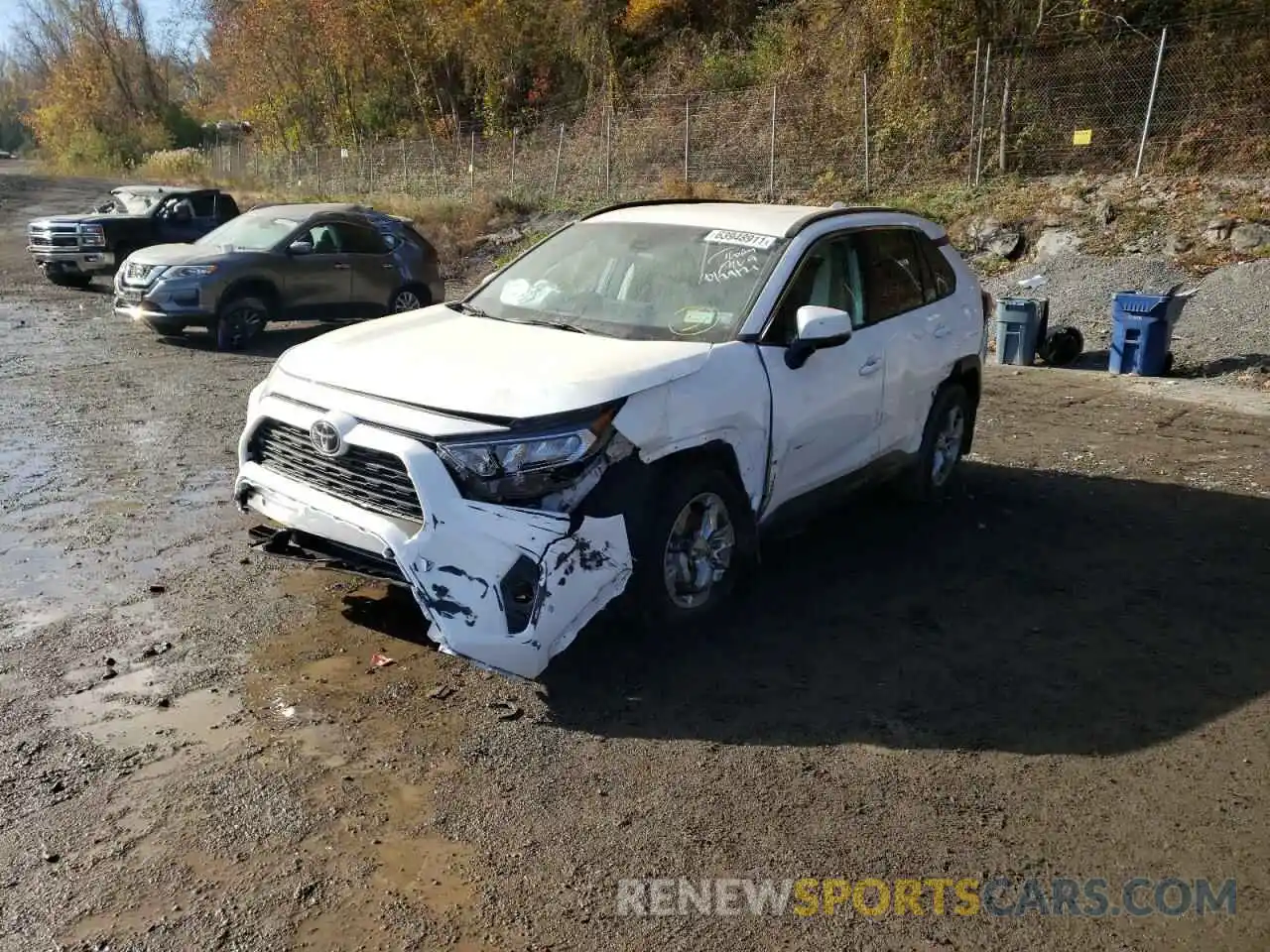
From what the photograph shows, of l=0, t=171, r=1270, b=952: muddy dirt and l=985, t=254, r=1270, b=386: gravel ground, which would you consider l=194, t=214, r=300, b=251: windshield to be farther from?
l=985, t=254, r=1270, b=386: gravel ground

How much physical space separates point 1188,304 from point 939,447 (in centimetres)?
894

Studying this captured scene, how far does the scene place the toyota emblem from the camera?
14.5ft

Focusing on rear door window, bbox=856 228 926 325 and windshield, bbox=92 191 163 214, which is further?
windshield, bbox=92 191 163 214

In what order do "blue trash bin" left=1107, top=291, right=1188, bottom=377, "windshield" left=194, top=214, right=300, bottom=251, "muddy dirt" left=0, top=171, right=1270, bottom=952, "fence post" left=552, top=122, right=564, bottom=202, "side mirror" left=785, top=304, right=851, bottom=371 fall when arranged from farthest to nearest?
"fence post" left=552, top=122, right=564, bottom=202
"windshield" left=194, top=214, right=300, bottom=251
"blue trash bin" left=1107, top=291, right=1188, bottom=377
"side mirror" left=785, top=304, right=851, bottom=371
"muddy dirt" left=0, top=171, right=1270, bottom=952

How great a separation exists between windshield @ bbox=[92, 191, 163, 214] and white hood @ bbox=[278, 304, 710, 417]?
48.3 feet

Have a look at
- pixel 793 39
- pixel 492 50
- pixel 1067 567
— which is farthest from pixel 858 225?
pixel 492 50

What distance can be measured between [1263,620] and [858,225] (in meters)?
2.83

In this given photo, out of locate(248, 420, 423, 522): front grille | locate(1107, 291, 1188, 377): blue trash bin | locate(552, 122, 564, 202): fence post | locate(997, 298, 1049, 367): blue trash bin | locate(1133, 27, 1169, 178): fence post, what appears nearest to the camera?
locate(248, 420, 423, 522): front grille

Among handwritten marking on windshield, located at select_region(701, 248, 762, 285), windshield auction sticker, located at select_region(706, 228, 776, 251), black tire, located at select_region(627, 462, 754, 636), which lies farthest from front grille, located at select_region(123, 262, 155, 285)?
black tire, located at select_region(627, 462, 754, 636)

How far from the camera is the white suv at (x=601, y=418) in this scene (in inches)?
162

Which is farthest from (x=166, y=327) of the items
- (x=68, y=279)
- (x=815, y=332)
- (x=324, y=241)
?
(x=815, y=332)

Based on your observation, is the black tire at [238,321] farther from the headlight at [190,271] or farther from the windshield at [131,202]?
the windshield at [131,202]

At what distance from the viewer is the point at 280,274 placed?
43.4 feet

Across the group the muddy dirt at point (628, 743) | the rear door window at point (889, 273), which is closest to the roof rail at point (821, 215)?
the rear door window at point (889, 273)
